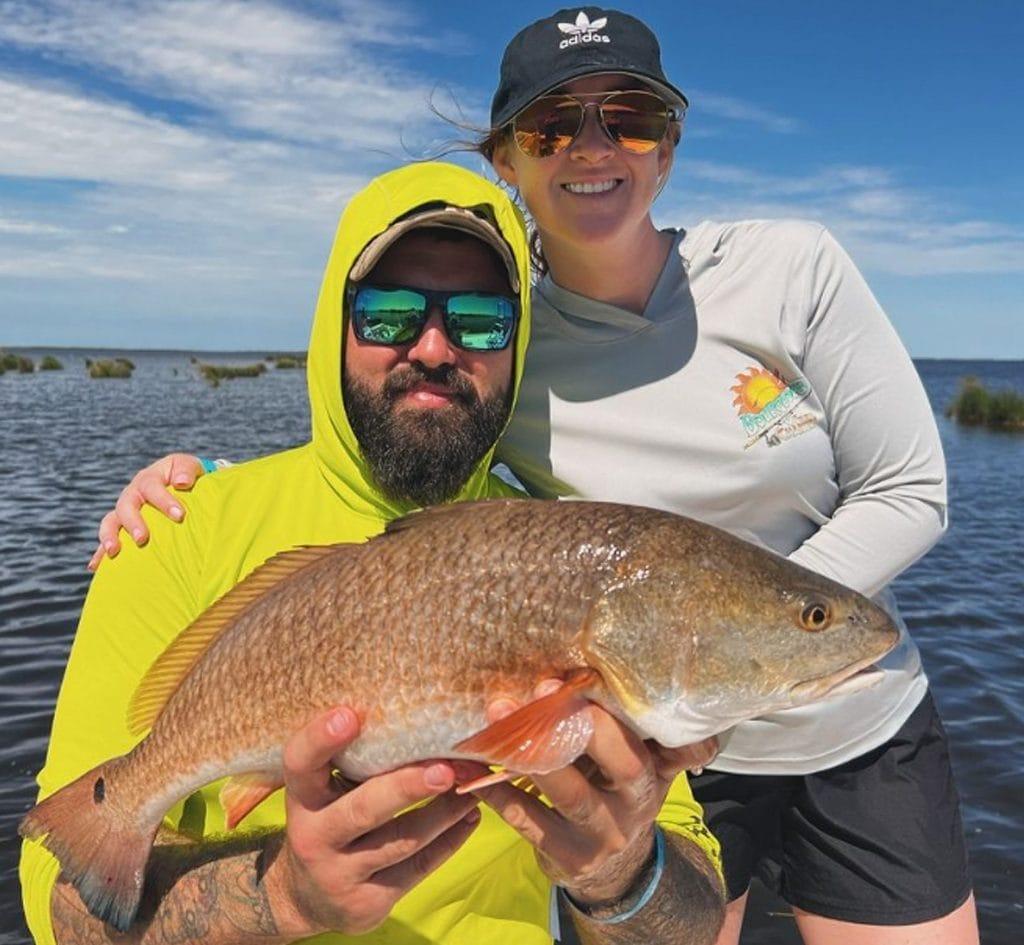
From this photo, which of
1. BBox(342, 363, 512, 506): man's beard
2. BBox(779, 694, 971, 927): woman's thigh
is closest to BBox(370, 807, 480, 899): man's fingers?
BBox(342, 363, 512, 506): man's beard

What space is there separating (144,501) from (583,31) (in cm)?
227

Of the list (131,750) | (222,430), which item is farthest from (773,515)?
(222,430)

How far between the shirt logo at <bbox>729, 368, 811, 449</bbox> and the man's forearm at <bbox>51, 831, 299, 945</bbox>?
213cm

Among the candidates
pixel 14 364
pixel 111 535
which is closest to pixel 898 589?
pixel 111 535

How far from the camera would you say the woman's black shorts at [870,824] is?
389 cm

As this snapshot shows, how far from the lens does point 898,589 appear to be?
46.5 ft

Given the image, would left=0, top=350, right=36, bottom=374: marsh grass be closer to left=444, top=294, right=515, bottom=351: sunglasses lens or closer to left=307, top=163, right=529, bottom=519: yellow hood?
left=307, top=163, right=529, bottom=519: yellow hood

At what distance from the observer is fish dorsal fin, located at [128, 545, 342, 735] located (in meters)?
2.60

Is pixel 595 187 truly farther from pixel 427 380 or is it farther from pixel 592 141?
pixel 427 380

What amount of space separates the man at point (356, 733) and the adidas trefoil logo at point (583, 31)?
0.65m

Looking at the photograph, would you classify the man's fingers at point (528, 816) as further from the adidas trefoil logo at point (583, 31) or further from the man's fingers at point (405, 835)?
the adidas trefoil logo at point (583, 31)

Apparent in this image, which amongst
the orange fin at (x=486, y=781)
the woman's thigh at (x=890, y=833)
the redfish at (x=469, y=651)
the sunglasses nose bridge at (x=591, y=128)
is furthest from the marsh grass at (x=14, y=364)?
the orange fin at (x=486, y=781)

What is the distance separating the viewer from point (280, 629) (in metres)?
2.43

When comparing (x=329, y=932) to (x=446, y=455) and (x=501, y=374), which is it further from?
(x=501, y=374)
